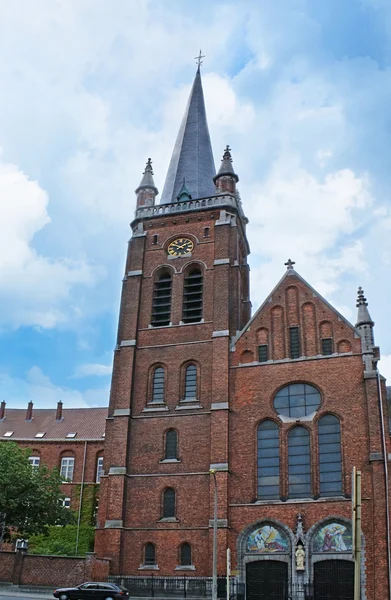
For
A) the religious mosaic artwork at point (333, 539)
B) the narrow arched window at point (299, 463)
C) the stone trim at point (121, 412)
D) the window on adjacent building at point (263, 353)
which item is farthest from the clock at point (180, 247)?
the religious mosaic artwork at point (333, 539)

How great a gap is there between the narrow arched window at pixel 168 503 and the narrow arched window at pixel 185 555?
1.71m

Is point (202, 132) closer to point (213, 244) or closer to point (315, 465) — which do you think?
point (213, 244)

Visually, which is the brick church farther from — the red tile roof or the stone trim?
the red tile roof

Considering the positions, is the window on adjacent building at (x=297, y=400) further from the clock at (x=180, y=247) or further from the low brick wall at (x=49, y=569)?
the low brick wall at (x=49, y=569)

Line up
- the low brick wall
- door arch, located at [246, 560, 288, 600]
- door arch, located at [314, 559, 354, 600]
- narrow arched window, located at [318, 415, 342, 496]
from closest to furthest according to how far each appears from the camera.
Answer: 1. door arch, located at [314, 559, 354, 600]
2. door arch, located at [246, 560, 288, 600]
3. the low brick wall
4. narrow arched window, located at [318, 415, 342, 496]

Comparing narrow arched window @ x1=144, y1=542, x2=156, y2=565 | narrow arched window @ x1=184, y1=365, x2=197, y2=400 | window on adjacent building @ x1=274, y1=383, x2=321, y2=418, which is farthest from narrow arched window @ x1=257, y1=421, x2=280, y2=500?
narrow arched window @ x1=144, y1=542, x2=156, y2=565

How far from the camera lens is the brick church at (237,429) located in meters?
30.1

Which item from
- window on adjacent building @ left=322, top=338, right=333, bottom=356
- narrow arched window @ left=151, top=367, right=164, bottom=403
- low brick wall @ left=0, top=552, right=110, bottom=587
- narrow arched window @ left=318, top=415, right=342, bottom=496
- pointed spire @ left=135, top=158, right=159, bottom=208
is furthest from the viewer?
pointed spire @ left=135, top=158, right=159, bottom=208

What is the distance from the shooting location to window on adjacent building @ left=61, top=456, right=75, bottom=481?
5244 centimetres

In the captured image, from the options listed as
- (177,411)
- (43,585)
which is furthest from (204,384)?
(43,585)

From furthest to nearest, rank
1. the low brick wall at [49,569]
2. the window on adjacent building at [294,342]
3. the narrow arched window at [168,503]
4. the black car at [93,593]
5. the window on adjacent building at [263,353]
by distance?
the window on adjacent building at [263,353] → the window on adjacent building at [294,342] → the narrow arched window at [168,503] → the low brick wall at [49,569] → the black car at [93,593]

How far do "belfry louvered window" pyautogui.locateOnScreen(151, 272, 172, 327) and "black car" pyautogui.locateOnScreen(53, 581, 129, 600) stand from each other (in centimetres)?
1610

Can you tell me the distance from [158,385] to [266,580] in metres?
12.1

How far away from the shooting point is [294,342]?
35.0m
